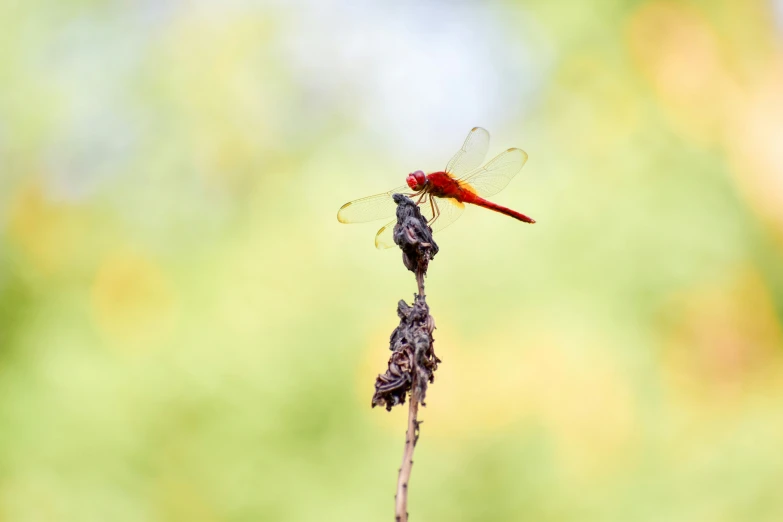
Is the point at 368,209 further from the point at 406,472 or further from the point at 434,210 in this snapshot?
the point at 406,472

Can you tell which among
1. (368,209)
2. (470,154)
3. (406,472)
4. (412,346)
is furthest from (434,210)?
(406,472)

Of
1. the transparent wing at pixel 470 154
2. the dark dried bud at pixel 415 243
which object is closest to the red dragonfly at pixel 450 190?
the transparent wing at pixel 470 154

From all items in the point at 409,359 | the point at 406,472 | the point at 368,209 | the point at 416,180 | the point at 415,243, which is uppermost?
the point at 368,209

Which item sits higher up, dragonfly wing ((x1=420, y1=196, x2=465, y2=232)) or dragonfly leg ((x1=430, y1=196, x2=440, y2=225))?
dragonfly wing ((x1=420, y1=196, x2=465, y2=232))

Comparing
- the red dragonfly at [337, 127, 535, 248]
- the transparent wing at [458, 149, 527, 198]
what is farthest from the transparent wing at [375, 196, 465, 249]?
the transparent wing at [458, 149, 527, 198]

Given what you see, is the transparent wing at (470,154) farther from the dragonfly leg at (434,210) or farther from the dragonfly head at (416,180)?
the dragonfly head at (416,180)

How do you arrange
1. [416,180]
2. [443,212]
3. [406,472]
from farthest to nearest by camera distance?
[443,212]
[416,180]
[406,472]

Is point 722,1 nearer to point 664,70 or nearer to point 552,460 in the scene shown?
point 664,70

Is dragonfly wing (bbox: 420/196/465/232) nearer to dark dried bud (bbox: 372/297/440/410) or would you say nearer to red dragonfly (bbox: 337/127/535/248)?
red dragonfly (bbox: 337/127/535/248)
